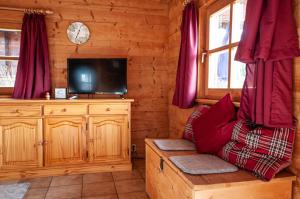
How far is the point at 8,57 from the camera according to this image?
310 cm

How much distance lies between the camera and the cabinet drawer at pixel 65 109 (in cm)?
277

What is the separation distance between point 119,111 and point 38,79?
3.61ft

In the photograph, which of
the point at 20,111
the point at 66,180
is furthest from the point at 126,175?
the point at 20,111

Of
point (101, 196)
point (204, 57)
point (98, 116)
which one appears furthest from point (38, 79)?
point (204, 57)

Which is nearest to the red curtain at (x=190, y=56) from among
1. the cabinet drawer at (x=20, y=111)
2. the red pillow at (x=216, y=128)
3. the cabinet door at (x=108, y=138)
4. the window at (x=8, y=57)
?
the red pillow at (x=216, y=128)

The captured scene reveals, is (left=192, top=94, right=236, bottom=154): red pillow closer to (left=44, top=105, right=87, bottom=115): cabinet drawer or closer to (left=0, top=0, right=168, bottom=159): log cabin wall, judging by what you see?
(left=44, top=105, right=87, bottom=115): cabinet drawer

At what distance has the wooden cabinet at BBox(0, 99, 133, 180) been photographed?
2.69 metres

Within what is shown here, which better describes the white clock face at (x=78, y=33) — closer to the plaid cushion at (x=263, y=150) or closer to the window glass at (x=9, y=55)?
the window glass at (x=9, y=55)

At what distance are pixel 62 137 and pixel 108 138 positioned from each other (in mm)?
540

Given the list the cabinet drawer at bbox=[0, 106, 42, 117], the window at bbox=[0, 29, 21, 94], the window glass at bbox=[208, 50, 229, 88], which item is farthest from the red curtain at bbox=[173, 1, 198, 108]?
the window at bbox=[0, 29, 21, 94]

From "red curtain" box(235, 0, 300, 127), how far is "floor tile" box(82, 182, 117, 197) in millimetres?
1645

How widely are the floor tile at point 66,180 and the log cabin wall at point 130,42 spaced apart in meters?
1.00

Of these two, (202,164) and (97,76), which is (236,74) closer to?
(202,164)

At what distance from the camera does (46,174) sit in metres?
2.80
